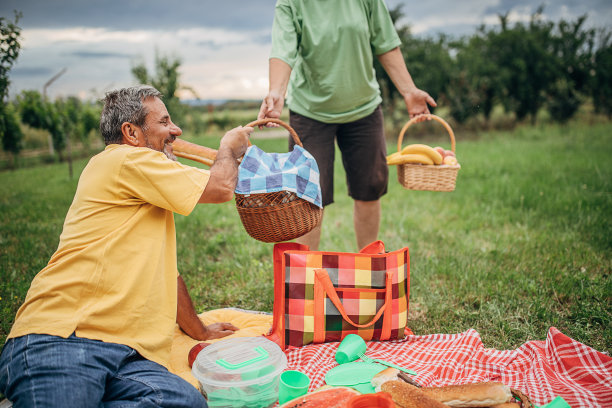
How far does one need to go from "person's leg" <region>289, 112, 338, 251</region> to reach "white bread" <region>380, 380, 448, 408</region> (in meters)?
1.50

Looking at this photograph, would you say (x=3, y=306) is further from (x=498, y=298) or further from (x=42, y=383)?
(x=498, y=298)

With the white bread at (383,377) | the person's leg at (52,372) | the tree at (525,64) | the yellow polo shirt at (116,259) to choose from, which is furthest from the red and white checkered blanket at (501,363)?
the tree at (525,64)

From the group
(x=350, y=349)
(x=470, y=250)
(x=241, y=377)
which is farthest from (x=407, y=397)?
(x=470, y=250)

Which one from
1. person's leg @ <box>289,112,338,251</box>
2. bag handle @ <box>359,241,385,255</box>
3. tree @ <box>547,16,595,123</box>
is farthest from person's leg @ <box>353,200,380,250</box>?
tree @ <box>547,16,595,123</box>

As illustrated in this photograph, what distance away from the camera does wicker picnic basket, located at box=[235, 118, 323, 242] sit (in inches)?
96.1

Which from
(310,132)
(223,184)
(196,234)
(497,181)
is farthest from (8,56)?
(497,181)

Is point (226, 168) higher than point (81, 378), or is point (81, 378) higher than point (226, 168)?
point (226, 168)

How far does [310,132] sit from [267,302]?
1458 millimetres

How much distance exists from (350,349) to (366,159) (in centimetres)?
152

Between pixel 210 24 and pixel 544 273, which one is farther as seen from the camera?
pixel 210 24

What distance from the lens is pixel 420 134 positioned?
15.6 meters

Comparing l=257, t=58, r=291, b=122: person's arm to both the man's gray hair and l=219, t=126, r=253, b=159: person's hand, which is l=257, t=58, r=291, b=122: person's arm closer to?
l=219, t=126, r=253, b=159: person's hand

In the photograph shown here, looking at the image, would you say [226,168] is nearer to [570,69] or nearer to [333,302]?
Answer: [333,302]

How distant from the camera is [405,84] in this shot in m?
3.54
